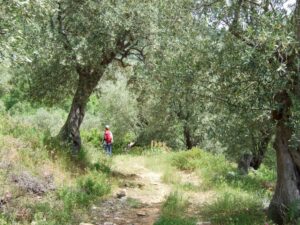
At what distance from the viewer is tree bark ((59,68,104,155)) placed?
43.1 ft

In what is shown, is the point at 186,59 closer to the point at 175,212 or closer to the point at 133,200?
the point at 175,212

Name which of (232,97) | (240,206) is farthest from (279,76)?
(240,206)

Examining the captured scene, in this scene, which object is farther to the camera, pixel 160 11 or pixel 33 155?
pixel 160 11

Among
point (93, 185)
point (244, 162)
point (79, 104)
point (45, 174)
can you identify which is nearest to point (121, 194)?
point (93, 185)

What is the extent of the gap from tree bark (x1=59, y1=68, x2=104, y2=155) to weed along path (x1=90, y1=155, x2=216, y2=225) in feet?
6.36

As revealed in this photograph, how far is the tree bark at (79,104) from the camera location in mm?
13141

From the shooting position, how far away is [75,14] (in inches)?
446

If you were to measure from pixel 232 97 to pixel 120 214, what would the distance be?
3.91 metres

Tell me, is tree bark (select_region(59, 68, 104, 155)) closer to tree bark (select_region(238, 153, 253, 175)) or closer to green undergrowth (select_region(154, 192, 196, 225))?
green undergrowth (select_region(154, 192, 196, 225))

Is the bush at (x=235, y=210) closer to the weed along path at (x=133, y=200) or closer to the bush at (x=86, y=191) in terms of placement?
the weed along path at (x=133, y=200)

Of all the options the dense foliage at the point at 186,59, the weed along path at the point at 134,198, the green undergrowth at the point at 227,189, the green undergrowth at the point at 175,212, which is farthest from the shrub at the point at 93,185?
the green undergrowth at the point at 227,189

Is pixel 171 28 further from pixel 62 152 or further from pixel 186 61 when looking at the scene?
pixel 62 152

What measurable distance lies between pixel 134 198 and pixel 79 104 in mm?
4469

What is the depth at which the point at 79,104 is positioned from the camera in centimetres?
1346
